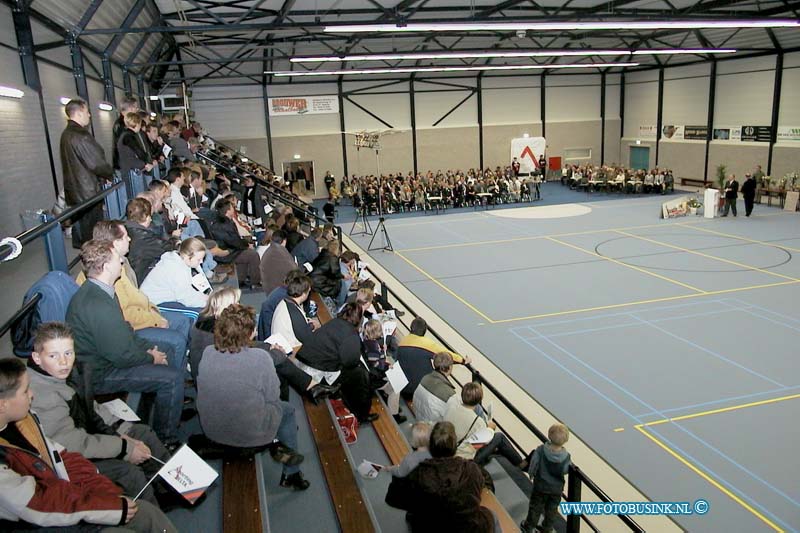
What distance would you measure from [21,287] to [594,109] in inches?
1560

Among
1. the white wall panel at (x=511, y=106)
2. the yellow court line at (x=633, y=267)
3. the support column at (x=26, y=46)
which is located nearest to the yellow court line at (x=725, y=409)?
the yellow court line at (x=633, y=267)

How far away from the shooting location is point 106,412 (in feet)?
13.2

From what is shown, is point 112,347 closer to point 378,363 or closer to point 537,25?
point 378,363

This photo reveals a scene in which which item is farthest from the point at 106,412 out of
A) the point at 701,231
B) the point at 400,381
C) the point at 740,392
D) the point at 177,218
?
the point at 701,231

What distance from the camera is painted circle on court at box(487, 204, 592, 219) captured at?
2622cm

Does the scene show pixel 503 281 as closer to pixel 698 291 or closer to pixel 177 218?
pixel 698 291

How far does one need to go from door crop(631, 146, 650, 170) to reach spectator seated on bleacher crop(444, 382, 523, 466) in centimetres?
3606

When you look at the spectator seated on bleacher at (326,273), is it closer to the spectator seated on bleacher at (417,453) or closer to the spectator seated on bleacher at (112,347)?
the spectator seated on bleacher at (112,347)

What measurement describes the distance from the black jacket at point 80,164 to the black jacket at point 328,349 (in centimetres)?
298

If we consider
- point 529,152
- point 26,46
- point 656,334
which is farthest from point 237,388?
point 529,152

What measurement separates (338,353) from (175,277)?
1.83 meters

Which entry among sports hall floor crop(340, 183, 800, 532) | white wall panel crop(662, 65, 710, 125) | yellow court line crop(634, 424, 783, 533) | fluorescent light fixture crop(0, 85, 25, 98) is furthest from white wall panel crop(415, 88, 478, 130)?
yellow court line crop(634, 424, 783, 533)

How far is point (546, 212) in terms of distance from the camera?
88.8 feet

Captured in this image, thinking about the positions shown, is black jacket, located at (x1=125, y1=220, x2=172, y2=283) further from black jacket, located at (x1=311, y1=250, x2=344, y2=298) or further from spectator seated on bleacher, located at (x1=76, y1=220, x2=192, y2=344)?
black jacket, located at (x1=311, y1=250, x2=344, y2=298)
